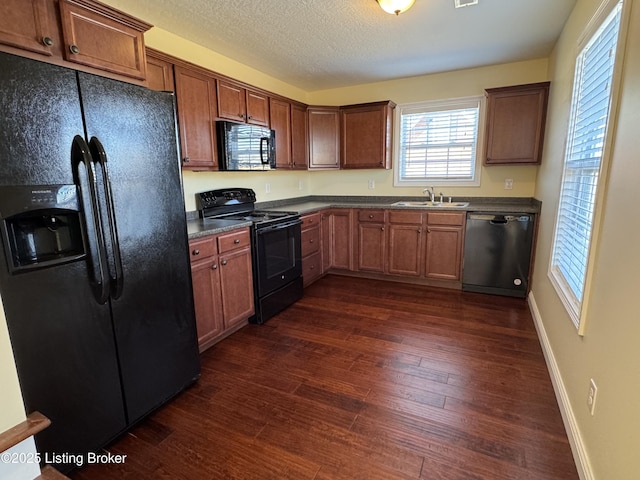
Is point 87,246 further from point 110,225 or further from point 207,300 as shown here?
point 207,300

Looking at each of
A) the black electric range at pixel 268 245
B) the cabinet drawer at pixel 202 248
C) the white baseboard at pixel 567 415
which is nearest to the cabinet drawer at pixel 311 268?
the black electric range at pixel 268 245

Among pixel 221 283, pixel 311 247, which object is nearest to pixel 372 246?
pixel 311 247

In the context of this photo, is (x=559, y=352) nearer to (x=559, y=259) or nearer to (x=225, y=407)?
(x=559, y=259)

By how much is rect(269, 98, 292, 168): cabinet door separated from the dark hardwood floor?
185 cm

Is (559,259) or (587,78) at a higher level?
(587,78)

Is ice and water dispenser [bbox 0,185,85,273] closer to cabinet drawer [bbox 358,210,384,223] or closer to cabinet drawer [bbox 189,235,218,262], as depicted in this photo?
cabinet drawer [bbox 189,235,218,262]

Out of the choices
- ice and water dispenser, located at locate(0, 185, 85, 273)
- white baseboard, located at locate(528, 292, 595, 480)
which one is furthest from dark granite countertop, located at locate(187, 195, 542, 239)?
white baseboard, located at locate(528, 292, 595, 480)

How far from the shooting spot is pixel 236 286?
8.93 ft

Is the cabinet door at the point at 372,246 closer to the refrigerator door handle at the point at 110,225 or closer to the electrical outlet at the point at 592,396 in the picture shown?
the electrical outlet at the point at 592,396

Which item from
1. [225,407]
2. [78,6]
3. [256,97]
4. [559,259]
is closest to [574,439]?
[559,259]

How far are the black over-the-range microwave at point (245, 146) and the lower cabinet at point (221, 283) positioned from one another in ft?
2.24

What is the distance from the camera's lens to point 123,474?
151cm

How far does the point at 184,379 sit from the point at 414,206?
288cm

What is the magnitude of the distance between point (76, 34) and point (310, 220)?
99.3 inches
